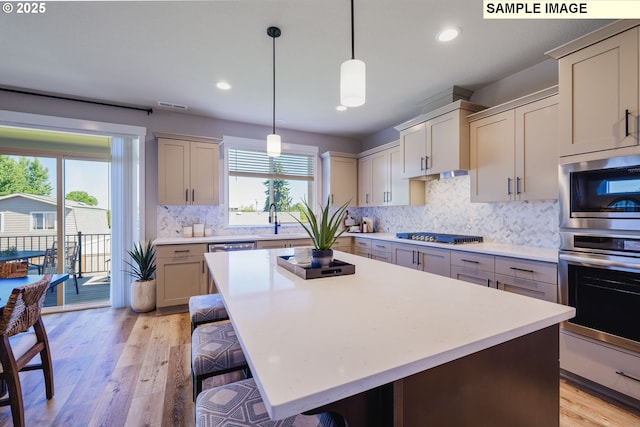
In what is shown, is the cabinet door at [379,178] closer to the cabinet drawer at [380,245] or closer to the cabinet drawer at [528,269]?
the cabinet drawer at [380,245]

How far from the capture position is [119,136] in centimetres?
362

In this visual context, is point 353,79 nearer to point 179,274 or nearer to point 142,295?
point 179,274

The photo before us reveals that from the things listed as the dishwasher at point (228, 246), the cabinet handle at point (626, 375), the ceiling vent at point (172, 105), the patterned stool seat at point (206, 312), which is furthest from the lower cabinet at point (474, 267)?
the ceiling vent at point (172, 105)

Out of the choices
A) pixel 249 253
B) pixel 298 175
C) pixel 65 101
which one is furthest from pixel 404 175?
pixel 65 101

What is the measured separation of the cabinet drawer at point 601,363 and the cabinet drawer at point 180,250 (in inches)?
143

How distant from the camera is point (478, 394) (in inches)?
34.3

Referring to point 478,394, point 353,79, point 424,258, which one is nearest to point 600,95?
point 353,79

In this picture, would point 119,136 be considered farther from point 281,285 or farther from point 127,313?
point 281,285

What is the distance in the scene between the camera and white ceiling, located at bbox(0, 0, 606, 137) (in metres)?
1.96

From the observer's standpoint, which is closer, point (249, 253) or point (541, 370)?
→ point (541, 370)

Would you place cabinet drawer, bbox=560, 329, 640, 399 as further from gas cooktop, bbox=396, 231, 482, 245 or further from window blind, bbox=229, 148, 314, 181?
window blind, bbox=229, 148, 314, 181

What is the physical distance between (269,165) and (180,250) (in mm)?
1925

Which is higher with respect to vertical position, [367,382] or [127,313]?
[367,382]

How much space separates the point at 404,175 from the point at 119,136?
12.2 feet
